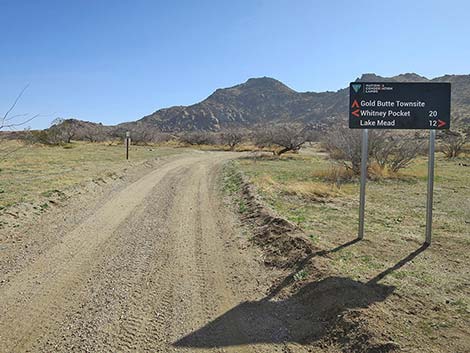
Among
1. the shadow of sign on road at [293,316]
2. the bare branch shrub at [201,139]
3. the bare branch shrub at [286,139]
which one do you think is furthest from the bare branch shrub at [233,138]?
the shadow of sign on road at [293,316]

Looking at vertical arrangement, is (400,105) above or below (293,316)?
above

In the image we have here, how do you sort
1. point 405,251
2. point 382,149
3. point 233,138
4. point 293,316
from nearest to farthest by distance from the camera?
1. point 293,316
2. point 405,251
3. point 382,149
4. point 233,138

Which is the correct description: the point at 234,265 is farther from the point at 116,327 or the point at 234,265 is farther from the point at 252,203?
the point at 252,203

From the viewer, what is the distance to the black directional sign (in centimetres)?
726

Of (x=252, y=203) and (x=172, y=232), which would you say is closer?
(x=172, y=232)

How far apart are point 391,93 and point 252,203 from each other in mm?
5113

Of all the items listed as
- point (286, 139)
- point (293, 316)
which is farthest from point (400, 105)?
point (286, 139)

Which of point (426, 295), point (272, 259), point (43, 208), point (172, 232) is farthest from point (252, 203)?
point (426, 295)

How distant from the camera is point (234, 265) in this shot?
6340mm

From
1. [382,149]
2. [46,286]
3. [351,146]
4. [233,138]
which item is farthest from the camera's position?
[233,138]

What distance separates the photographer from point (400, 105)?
24.0 feet

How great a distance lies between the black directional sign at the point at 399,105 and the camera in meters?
7.26

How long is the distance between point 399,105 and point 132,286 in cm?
573

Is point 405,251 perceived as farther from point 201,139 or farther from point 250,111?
point 250,111
